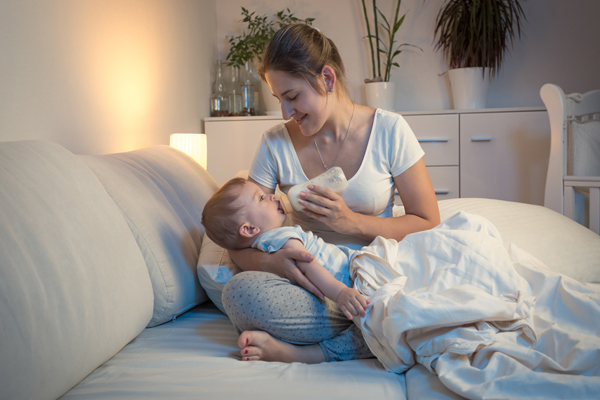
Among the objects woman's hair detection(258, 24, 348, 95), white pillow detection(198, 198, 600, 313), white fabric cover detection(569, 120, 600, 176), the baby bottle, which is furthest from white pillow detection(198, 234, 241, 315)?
white fabric cover detection(569, 120, 600, 176)

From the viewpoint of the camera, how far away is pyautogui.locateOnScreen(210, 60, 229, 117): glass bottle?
3.13 metres

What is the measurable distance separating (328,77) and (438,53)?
6.88 feet

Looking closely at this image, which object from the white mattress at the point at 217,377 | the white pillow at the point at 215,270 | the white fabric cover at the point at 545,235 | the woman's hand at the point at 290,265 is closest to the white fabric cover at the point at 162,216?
the white pillow at the point at 215,270

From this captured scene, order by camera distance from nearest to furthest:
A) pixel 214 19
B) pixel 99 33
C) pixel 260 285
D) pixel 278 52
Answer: pixel 260 285, pixel 278 52, pixel 99 33, pixel 214 19

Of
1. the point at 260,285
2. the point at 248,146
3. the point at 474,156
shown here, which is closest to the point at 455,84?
the point at 474,156

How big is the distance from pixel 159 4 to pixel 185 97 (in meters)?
0.54

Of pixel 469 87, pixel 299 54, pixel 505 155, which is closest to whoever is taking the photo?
pixel 299 54

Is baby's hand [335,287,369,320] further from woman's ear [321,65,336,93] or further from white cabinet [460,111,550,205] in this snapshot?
white cabinet [460,111,550,205]

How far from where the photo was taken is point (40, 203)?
0.83 metres

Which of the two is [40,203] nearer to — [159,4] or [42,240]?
[42,240]

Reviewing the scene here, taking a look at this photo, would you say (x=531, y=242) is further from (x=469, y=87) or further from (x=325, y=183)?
(x=469, y=87)

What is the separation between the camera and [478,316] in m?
0.80

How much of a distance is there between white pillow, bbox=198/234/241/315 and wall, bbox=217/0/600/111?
7.38 feet

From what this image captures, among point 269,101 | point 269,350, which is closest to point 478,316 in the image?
point 269,350
